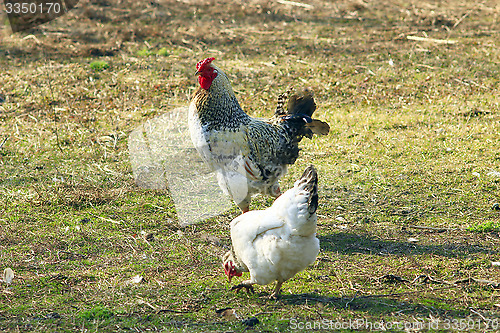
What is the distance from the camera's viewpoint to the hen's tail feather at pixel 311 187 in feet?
12.5

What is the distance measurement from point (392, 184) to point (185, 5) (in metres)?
9.39

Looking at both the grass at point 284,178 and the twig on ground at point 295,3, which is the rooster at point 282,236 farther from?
the twig on ground at point 295,3

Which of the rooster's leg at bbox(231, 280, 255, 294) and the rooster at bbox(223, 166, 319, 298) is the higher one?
the rooster at bbox(223, 166, 319, 298)

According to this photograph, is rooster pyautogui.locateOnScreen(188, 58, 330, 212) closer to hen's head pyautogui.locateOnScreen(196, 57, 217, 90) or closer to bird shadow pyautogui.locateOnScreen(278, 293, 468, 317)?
hen's head pyautogui.locateOnScreen(196, 57, 217, 90)

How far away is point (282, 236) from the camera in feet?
13.1

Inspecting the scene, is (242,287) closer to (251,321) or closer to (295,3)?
(251,321)

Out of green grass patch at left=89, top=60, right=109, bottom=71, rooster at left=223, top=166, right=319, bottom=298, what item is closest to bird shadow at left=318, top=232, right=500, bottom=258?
rooster at left=223, top=166, right=319, bottom=298

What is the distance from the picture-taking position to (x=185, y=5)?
13812 mm

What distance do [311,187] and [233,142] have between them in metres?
1.86

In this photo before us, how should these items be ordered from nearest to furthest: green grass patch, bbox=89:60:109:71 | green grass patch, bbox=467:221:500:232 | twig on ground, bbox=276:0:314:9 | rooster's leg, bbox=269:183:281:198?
1. green grass patch, bbox=467:221:500:232
2. rooster's leg, bbox=269:183:281:198
3. green grass patch, bbox=89:60:109:71
4. twig on ground, bbox=276:0:314:9

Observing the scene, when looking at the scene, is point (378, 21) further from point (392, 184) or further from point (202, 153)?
point (202, 153)

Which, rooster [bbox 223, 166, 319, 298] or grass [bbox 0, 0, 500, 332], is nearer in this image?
rooster [bbox 223, 166, 319, 298]

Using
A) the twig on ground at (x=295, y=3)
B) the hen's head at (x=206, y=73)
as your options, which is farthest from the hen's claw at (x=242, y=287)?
the twig on ground at (x=295, y=3)

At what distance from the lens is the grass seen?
4.30m
